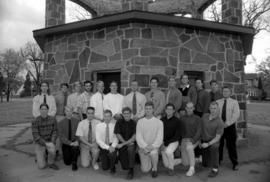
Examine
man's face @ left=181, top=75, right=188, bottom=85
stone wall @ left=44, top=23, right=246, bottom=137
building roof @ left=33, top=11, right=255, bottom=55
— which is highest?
building roof @ left=33, top=11, right=255, bottom=55

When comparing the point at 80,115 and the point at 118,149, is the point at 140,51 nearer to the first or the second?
the point at 80,115

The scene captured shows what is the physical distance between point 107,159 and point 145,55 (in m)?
2.83

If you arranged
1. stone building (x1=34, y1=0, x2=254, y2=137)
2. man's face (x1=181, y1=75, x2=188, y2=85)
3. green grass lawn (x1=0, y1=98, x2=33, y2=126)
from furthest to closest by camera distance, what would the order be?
green grass lawn (x1=0, y1=98, x2=33, y2=126) < stone building (x1=34, y1=0, x2=254, y2=137) < man's face (x1=181, y1=75, x2=188, y2=85)

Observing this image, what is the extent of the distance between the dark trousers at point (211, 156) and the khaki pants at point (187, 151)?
0.85ft

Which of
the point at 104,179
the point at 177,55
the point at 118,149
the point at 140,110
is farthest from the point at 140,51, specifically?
the point at 104,179

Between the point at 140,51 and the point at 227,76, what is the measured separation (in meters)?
2.95

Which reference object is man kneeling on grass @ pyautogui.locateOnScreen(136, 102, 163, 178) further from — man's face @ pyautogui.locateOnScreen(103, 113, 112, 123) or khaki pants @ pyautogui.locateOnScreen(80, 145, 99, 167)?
khaki pants @ pyautogui.locateOnScreen(80, 145, 99, 167)

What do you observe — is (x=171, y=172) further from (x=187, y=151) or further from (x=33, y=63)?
(x=33, y=63)

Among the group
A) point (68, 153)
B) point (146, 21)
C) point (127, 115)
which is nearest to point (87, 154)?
point (68, 153)

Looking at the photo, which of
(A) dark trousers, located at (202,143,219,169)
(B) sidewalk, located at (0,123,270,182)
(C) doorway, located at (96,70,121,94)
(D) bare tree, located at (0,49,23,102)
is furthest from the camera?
(D) bare tree, located at (0,49,23,102)

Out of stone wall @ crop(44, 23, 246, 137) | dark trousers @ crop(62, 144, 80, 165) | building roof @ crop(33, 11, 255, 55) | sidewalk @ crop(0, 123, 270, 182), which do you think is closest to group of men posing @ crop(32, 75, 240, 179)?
dark trousers @ crop(62, 144, 80, 165)

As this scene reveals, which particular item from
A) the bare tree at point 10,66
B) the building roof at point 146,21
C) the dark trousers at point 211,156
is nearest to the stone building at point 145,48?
the building roof at point 146,21

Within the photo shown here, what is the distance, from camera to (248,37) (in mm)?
8109

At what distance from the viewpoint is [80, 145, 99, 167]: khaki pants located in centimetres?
547
